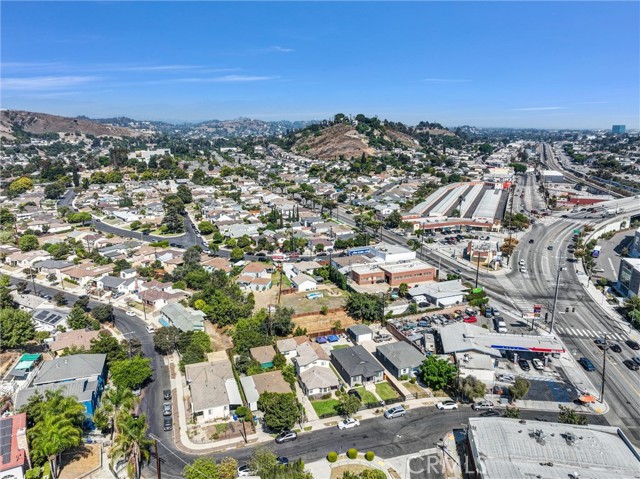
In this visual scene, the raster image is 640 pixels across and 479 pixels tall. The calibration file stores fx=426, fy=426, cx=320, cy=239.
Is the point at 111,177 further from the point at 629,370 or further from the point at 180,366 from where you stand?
the point at 629,370

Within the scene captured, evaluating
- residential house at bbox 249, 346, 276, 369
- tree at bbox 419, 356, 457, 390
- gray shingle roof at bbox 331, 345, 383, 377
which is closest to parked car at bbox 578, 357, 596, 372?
tree at bbox 419, 356, 457, 390

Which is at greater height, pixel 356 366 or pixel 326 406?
pixel 356 366

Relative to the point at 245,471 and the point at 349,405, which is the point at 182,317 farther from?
the point at 245,471

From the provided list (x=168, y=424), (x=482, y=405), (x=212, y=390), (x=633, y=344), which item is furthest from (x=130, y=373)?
(x=633, y=344)

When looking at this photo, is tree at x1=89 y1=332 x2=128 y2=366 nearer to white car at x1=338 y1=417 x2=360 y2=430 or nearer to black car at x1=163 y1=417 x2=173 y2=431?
black car at x1=163 y1=417 x2=173 y2=431

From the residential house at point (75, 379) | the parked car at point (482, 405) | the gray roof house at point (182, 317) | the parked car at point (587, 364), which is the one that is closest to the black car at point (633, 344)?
the parked car at point (587, 364)
